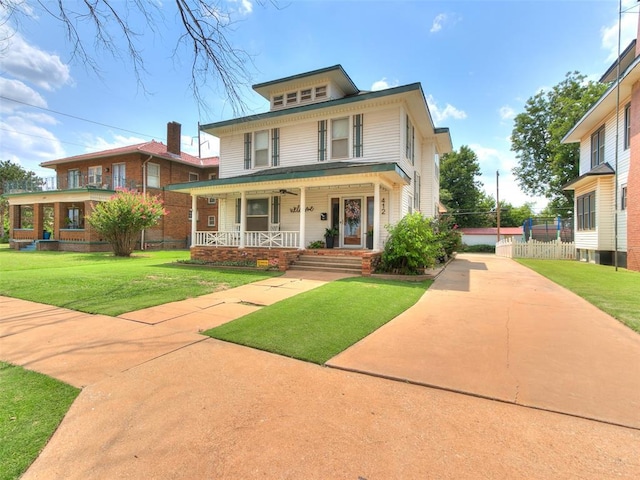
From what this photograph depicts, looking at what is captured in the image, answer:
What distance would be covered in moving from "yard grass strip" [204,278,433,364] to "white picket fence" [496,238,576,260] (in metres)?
16.1

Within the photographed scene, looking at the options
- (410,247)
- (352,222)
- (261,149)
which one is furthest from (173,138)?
(410,247)

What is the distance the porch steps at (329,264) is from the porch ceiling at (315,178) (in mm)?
2762

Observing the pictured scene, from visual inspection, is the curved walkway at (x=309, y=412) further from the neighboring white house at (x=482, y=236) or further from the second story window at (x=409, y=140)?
the neighboring white house at (x=482, y=236)

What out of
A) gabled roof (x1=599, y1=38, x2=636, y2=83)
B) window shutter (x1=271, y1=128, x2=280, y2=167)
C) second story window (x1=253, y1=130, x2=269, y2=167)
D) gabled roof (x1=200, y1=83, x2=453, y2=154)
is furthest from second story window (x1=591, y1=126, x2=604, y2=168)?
second story window (x1=253, y1=130, x2=269, y2=167)

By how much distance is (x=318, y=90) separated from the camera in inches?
604

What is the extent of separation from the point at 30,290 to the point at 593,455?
10.5 metres

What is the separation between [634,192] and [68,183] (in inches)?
1448

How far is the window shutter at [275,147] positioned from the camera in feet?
49.6

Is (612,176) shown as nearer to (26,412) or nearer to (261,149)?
(261,149)

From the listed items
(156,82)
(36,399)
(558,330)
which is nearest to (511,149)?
(558,330)

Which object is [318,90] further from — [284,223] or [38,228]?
[38,228]

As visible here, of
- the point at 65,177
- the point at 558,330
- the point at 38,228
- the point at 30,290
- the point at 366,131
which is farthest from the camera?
the point at 65,177

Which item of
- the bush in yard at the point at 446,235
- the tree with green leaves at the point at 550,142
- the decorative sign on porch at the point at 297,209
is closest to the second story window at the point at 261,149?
the decorative sign on porch at the point at 297,209

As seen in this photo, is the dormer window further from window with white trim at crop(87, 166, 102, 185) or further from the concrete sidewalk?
window with white trim at crop(87, 166, 102, 185)
